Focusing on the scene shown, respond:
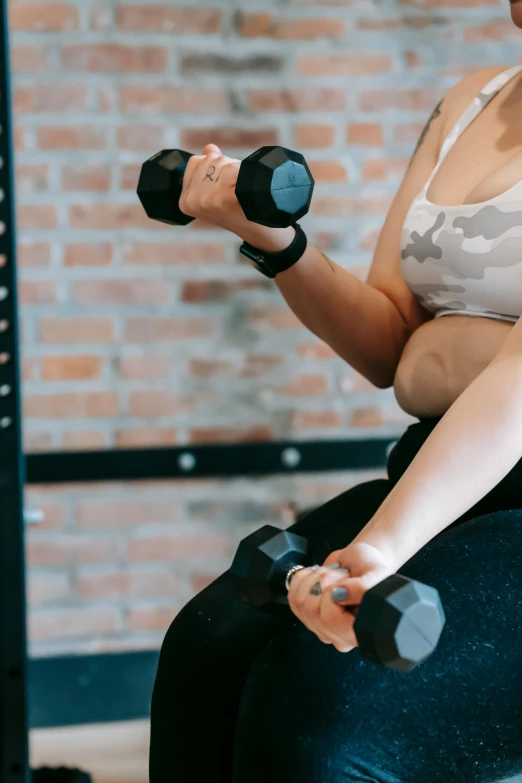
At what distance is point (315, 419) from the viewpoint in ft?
5.73

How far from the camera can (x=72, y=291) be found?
65.3 inches

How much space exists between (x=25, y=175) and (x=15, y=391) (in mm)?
741

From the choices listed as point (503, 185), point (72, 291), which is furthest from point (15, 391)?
point (72, 291)

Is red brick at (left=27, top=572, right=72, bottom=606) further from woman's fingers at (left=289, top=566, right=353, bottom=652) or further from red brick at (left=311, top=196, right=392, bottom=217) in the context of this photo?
woman's fingers at (left=289, top=566, right=353, bottom=652)

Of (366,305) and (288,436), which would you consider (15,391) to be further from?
(288,436)

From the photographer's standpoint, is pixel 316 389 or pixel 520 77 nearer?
pixel 520 77

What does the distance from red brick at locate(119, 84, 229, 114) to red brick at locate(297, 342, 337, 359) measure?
0.46 m

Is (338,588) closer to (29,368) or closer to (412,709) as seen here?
(412,709)

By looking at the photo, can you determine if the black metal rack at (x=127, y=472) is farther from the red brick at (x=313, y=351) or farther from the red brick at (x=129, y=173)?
the red brick at (x=129, y=173)

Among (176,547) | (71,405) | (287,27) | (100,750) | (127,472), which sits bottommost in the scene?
(100,750)

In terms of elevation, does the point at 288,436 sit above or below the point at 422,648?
below

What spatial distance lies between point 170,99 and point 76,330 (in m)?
0.45

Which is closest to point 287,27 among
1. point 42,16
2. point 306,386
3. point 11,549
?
point 42,16

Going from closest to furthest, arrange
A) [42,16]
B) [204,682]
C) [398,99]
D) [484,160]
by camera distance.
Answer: [204,682] < [484,160] < [42,16] < [398,99]
